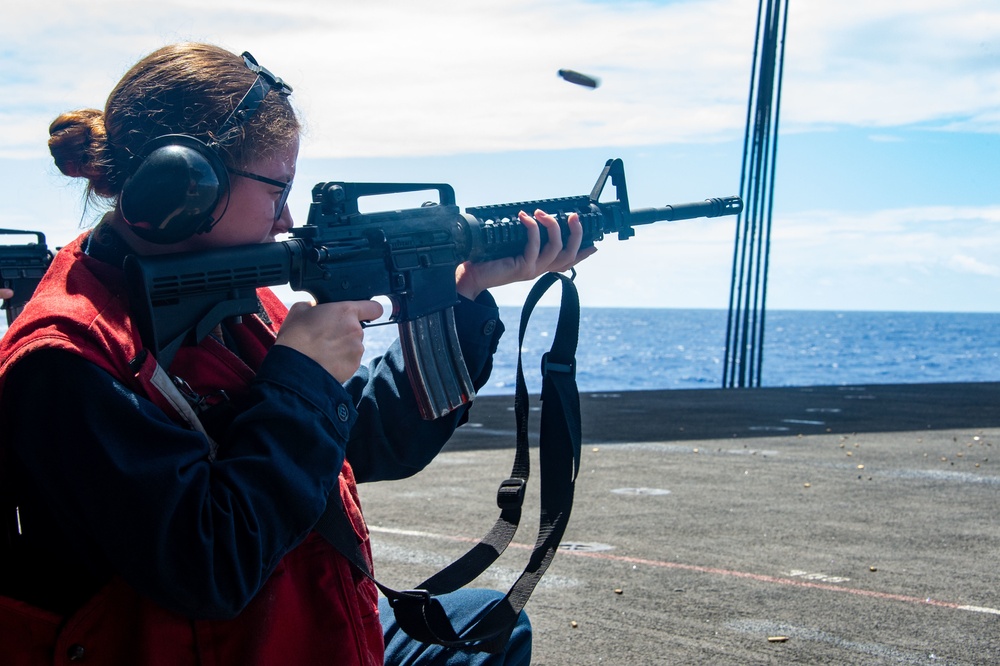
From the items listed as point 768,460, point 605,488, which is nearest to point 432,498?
point 605,488

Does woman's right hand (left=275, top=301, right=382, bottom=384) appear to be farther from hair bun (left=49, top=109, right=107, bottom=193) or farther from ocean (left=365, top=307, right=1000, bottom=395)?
ocean (left=365, top=307, right=1000, bottom=395)

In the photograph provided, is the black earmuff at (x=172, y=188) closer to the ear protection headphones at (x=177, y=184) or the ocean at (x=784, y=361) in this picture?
the ear protection headphones at (x=177, y=184)

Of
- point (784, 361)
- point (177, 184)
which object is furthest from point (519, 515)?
point (784, 361)

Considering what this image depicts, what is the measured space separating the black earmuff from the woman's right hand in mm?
284

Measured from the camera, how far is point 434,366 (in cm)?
287

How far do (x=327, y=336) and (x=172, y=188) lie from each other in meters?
0.43

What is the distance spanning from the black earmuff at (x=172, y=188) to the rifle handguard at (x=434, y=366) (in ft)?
2.50

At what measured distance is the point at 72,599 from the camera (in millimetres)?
2055

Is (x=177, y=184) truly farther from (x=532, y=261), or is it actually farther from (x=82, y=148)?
(x=532, y=261)

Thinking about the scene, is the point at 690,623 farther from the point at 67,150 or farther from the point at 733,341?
the point at 733,341

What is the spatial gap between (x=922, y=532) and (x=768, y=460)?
3.43 meters

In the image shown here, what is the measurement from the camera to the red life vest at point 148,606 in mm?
2008

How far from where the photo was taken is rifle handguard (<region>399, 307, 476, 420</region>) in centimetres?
286

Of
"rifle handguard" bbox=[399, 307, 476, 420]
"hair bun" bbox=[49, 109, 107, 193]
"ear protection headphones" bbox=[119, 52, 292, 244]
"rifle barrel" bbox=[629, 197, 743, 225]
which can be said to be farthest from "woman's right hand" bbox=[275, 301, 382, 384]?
"rifle barrel" bbox=[629, 197, 743, 225]
